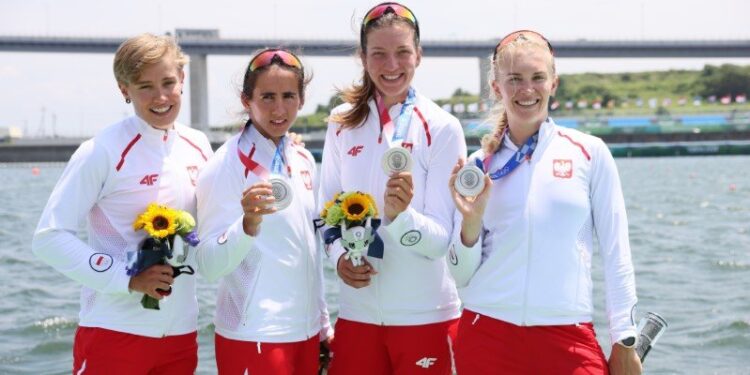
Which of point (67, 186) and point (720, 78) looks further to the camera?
point (720, 78)

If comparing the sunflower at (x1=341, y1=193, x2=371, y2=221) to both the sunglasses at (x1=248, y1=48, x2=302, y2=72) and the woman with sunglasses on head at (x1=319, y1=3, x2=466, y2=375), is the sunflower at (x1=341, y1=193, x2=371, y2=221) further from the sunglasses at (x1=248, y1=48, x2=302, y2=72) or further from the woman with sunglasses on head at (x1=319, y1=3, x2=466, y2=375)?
the sunglasses at (x1=248, y1=48, x2=302, y2=72)

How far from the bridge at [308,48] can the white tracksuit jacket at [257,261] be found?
61.0m

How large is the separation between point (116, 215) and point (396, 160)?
1335 mm

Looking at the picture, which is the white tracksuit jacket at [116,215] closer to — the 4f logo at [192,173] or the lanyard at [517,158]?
the 4f logo at [192,173]

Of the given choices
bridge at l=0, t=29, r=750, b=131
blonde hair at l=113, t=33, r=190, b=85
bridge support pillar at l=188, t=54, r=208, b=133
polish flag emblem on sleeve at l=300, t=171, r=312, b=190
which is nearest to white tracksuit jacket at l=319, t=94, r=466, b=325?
polish flag emblem on sleeve at l=300, t=171, r=312, b=190

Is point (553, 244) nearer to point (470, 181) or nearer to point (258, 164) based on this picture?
point (470, 181)

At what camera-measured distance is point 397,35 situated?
4.26 m

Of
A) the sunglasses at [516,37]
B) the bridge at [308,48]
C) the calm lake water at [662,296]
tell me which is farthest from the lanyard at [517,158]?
the bridge at [308,48]

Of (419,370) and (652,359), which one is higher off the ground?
(419,370)

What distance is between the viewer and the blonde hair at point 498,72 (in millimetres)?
3980

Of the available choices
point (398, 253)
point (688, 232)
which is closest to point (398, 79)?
point (398, 253)

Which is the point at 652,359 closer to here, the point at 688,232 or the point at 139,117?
the point at 139,117

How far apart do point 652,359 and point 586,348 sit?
17.0 feet

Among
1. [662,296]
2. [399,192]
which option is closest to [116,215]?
[399,192]
